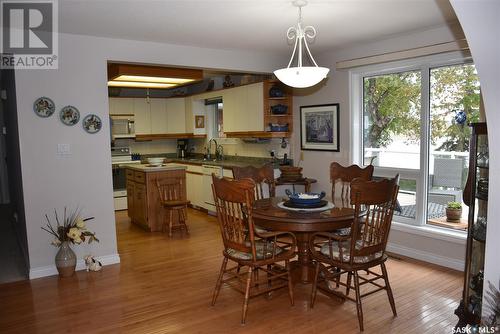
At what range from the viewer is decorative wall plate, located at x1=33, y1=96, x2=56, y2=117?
371 centimetres

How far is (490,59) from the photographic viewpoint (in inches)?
76.2

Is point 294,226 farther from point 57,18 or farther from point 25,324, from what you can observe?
point 57,18

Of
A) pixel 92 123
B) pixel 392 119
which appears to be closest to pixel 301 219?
pixel 392 119

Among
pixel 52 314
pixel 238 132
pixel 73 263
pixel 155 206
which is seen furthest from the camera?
pixel 238 132

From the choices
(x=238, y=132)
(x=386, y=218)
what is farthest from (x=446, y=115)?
(x=238, y=132)

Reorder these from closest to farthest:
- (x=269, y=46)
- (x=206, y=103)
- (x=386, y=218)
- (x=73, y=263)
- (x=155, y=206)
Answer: (x=386, y=218) → (x=73, y=263) → (x=269, y=46) → (x=155, y=206) → (x=206, y=103)

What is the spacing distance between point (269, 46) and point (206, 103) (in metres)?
3.05

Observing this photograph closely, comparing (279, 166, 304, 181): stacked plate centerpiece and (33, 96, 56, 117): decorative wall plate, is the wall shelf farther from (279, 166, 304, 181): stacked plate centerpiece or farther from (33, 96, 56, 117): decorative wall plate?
(33, 96, 56, 117): decorative wall plate

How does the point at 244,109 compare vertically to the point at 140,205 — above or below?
above

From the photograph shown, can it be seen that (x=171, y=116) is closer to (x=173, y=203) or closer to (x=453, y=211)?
(x=173, y=203)

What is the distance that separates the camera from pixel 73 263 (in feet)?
12.6

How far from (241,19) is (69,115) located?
6.38ft

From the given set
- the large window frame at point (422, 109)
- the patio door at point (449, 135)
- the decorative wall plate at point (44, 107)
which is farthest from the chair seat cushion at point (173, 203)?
the patio door at point (449, 135)

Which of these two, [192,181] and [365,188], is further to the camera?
[192,181]
